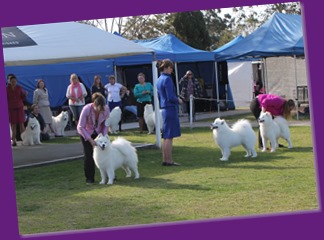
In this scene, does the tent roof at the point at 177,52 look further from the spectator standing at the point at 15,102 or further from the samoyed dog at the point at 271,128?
the samoyed dog at the point at 271,128

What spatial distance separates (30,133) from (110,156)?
725 cm

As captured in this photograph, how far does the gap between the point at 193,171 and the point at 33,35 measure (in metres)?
4.40

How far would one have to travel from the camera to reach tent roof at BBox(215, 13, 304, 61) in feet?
59.6

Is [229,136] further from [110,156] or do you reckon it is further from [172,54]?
[172,54]

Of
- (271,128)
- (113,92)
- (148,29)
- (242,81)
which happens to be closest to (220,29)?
(148,29)

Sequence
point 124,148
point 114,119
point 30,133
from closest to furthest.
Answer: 1. point 124,148
2. point 30,133
3. point 114,119

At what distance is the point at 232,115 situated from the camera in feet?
74.6

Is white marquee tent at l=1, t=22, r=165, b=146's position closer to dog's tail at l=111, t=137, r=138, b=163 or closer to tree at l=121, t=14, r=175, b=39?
dog's tail at l=111, t=137, r=138, b=163

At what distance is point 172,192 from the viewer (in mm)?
8219

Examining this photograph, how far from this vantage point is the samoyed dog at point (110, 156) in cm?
888

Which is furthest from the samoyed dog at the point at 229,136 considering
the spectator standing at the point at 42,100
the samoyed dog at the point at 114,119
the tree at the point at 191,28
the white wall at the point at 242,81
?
the tree at the point at 191,28

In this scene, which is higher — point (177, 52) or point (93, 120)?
point (177, 52)

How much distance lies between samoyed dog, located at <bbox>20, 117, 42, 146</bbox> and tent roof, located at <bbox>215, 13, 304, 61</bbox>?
6721 mm

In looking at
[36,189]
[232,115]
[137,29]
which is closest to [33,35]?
[36,189]
